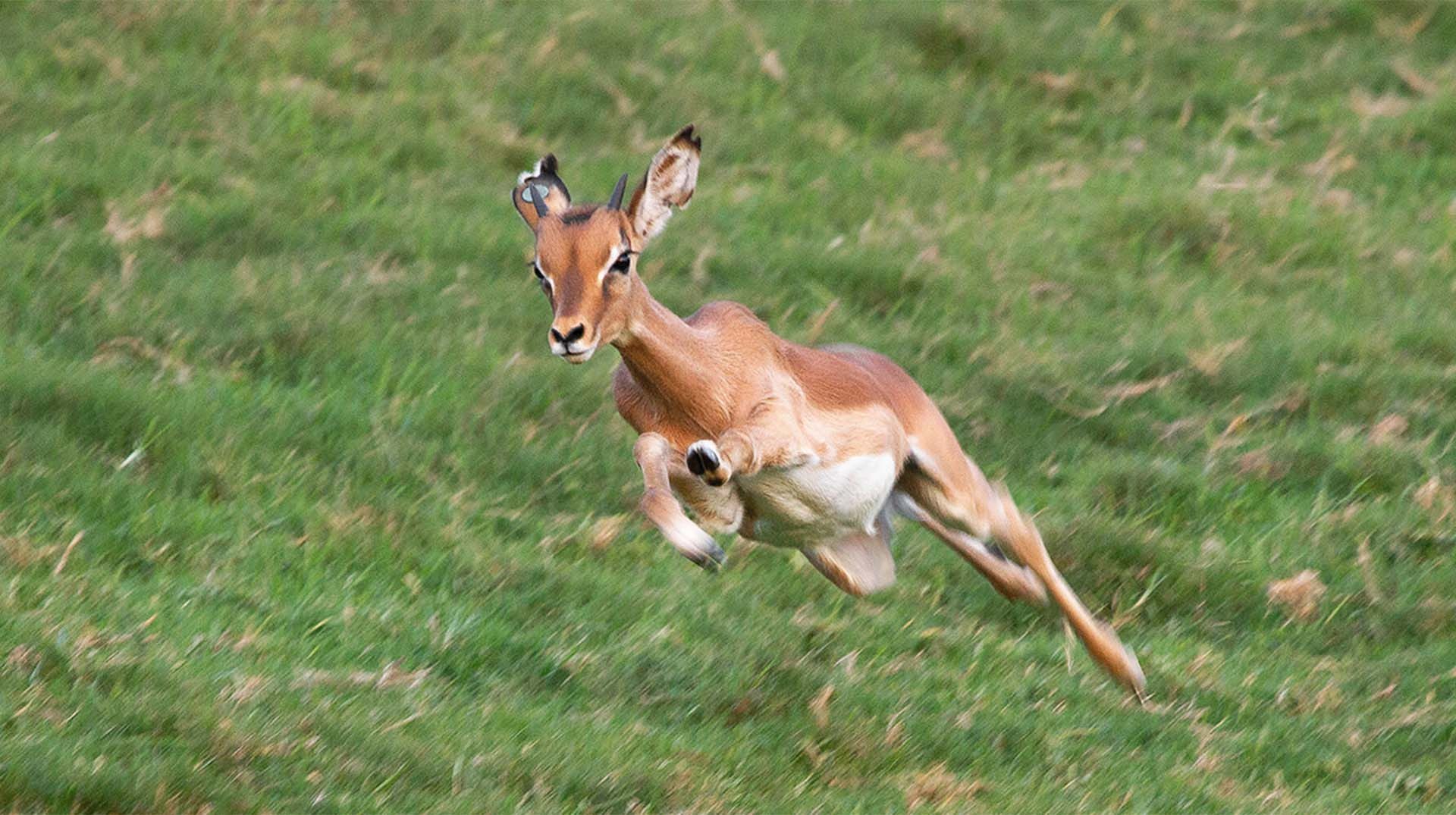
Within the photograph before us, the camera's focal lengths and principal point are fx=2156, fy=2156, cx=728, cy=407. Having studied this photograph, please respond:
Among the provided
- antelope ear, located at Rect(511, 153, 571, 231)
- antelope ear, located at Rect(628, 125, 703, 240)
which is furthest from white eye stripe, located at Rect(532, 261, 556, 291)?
antelope ear, located at Rect(628, 125, 703, 240)

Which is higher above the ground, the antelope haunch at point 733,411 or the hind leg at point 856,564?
the antelope haunch at point 733,411

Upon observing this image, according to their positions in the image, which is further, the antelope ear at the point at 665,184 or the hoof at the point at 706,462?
the antelope ear at the point at 665,184

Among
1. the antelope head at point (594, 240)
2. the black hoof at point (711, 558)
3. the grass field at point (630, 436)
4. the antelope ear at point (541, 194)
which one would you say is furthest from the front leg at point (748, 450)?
the grass field at point (630, 436)

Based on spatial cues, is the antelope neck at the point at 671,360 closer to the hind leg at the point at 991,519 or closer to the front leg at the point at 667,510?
the front leg at the point at 667,510

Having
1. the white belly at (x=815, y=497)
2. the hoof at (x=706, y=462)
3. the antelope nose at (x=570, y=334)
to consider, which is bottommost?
the white belly at (x=815, y=497)

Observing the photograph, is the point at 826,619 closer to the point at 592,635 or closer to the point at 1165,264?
the point at 592,635

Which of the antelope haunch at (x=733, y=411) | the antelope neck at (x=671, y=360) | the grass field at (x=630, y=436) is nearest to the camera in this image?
the antelope haunch at (x=733, y=411)

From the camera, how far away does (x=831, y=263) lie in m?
11.3

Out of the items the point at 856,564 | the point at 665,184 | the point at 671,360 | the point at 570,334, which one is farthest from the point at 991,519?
the point at 570,334

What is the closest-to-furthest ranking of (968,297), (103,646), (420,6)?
(103,646)
(968,297)
(420,6)

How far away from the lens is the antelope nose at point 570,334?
597 cm

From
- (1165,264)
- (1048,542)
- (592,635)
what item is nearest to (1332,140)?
(1165,264)

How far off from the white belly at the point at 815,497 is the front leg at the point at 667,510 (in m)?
0.28

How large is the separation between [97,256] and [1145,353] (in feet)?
16.8
